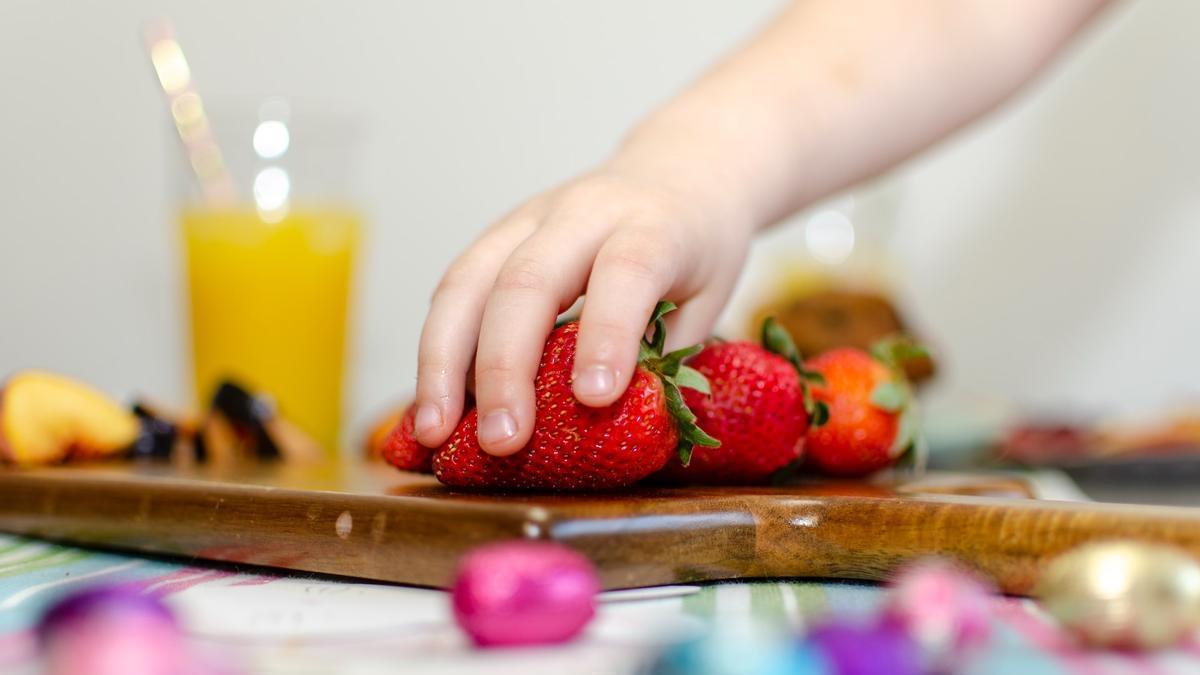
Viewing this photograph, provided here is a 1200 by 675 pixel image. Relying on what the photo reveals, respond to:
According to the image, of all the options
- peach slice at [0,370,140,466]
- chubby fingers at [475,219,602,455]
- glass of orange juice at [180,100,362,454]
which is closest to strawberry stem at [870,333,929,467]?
chubby fingers at [475,219,602,455]

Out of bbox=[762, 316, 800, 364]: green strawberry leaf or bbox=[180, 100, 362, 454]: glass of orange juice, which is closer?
bbox=[762, 316, 800, 364]: green strawberry leaf

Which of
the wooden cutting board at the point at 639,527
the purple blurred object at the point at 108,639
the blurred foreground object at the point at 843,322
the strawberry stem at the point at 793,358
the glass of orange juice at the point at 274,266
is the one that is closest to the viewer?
the purple blurred object at the point at 108,639

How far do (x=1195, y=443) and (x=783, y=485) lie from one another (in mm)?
747

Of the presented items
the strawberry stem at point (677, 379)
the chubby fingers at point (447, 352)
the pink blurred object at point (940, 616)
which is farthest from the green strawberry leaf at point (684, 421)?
the pink blurred object at point (940, 616)

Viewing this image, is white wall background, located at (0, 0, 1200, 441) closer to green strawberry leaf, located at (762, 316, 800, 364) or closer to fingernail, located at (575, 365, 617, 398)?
green strawberry leaf, located at (762, 316, 800, 364)

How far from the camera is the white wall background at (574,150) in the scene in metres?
1.79

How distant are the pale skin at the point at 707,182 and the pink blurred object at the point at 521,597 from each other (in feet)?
0.49

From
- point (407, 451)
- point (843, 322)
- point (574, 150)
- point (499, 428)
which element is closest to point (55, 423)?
point (407, 451)

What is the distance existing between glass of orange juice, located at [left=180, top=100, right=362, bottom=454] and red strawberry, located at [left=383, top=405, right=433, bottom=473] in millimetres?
811

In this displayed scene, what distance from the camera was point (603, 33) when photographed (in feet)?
5.99

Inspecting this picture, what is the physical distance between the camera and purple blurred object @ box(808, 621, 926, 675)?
0.36 m

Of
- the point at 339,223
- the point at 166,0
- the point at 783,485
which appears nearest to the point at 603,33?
the point at 339,223

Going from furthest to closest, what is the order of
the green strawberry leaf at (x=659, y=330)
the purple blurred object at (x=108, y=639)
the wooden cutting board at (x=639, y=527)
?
the green strawberry leaf at (x=659, y=330) → the wooden cutting board at (x=639, y=527) → the purple blurred object at (x=108, y=639)

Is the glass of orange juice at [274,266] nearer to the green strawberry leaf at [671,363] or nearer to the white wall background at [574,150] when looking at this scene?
the white wall background at [574,150]
